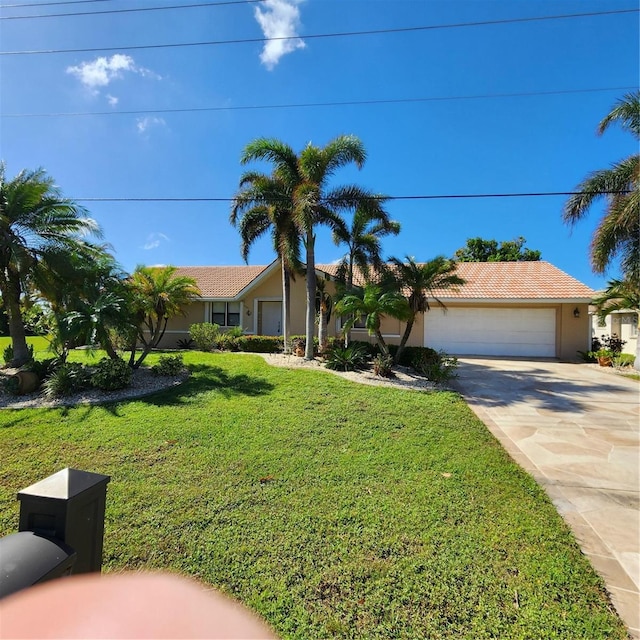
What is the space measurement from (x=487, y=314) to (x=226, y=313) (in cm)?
1496

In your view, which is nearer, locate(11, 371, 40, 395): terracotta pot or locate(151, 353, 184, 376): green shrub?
locate(11, 371, 40, 395): terracotta pot

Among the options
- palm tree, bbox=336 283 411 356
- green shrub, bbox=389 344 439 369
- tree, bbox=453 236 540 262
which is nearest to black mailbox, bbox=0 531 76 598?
palm tree, bbox=336 283 411 356

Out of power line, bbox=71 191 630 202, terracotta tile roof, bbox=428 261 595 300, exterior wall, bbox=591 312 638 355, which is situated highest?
power line, bbox=71 191 630 202

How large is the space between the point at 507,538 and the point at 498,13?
11118 millimetres

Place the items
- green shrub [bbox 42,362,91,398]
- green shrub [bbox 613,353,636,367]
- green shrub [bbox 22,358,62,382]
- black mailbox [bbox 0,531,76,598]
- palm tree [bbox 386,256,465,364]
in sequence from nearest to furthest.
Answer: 1. black mailbox [bbox 0,531,76,598]
2. green shrub [bbox 42,362,91,398]
3. green shrub [bbox 22,358,62,382]
4. palm tree [bbox 386,256,465,364]
5. green shrub [bbox 613,353,636,367]

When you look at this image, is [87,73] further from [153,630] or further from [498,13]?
[153,630]

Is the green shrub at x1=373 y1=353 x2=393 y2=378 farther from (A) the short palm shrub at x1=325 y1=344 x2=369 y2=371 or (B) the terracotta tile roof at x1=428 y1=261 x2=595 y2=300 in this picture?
(B) the terracotta tile roof at x1=428 y1=261 x2=595 y2=300

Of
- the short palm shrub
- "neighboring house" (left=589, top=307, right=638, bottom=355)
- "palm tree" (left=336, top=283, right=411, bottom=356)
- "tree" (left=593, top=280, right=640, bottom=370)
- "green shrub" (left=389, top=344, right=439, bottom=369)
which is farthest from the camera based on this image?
"neighboring house" (left=589, top=307, right=638, bottom=355)

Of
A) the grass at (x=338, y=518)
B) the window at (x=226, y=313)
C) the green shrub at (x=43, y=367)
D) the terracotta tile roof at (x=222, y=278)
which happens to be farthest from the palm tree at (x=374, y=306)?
the window at (x=226, y=313)

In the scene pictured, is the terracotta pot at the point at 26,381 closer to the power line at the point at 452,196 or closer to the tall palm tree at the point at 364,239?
the power line at the point at 452,196

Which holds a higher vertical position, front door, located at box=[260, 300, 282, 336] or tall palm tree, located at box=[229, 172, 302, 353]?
tall palm tree, located at box=[229, 172, 302, 353]

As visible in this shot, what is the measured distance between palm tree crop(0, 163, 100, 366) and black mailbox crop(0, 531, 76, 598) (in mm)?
11696

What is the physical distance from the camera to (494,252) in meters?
38.8

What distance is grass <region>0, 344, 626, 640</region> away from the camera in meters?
2.32
